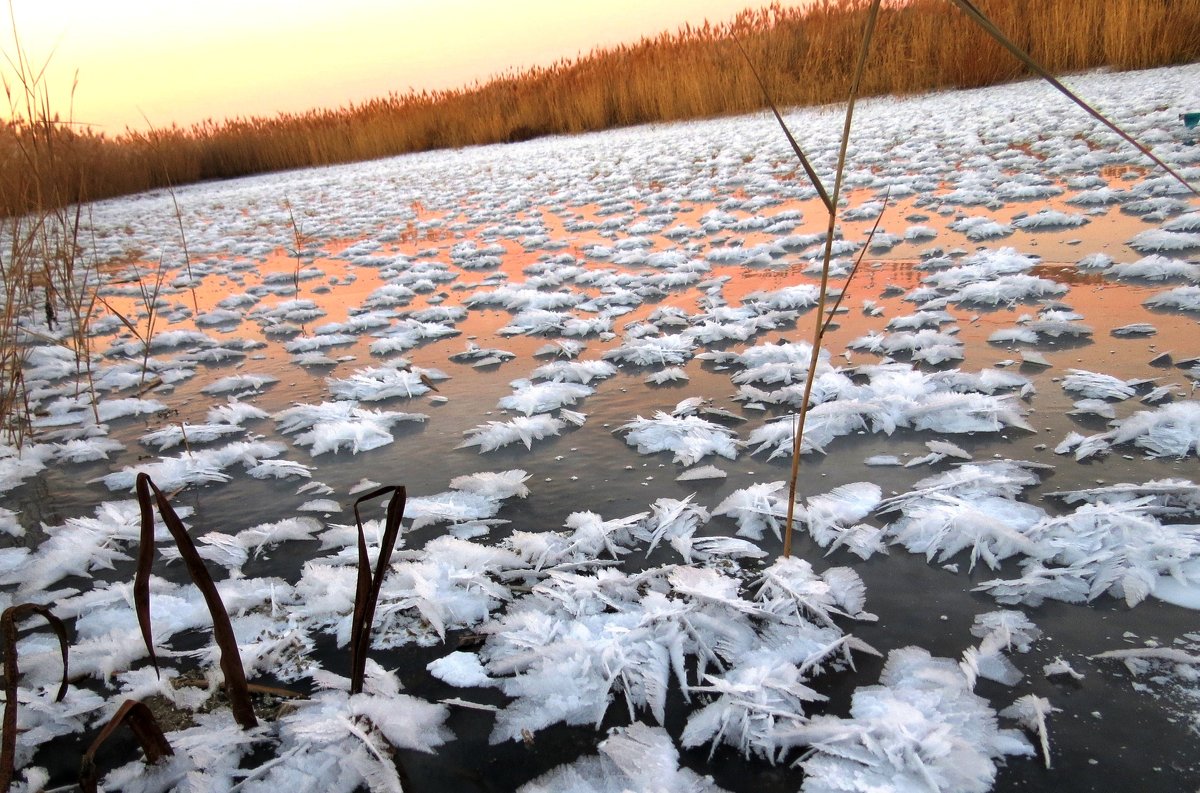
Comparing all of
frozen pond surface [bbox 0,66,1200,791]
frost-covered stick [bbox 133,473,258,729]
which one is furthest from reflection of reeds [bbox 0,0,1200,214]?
Result: frost-covered stick [bbox 133,473,258,729]

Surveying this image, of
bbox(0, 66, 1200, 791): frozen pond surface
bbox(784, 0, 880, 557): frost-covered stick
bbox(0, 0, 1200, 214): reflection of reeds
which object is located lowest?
bbox(0, 66, 1200, 791): frozen pond surface

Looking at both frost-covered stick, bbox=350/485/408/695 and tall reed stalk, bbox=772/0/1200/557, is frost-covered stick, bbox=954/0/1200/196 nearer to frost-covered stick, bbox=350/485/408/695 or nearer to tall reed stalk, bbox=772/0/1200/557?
tall reed stalk, bbox=772/0/1200/557

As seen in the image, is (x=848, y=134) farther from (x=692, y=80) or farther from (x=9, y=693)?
(x=692, y=80)

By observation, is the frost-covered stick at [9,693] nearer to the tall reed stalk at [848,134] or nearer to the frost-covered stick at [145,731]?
the frost-covered stick at [145,731]

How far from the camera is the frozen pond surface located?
3.18ft

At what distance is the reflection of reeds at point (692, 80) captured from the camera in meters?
9.36

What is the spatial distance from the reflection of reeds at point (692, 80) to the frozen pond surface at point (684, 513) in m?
5.12

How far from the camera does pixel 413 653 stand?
1.20 metres

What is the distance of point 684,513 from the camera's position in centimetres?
150

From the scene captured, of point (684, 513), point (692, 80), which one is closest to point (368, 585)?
point (684, 513)

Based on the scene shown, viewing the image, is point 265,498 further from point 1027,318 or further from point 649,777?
point 1027,318

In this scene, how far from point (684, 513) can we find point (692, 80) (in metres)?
12.0

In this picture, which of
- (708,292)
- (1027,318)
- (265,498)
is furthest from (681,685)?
(708,292)

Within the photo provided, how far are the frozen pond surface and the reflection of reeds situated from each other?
16.8ft
